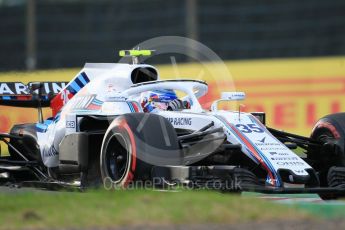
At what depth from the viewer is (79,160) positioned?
32.1 feet

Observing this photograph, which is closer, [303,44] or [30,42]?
[303,44]

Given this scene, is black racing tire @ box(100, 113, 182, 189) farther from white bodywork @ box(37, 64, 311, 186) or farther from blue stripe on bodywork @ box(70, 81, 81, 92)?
blue stripe on bodywork @ box(70, 81, 81, 92)

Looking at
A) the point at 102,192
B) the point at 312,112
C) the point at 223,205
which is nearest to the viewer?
the point at 223,205

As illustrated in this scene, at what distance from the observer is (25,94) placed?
38.9 feet

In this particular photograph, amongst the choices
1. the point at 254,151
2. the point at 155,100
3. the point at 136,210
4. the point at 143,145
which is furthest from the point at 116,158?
the point at 136,210

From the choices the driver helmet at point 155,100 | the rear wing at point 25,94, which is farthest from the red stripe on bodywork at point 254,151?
the rear wing at point 25,94

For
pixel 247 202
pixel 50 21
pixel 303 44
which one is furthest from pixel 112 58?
pixel 247 202

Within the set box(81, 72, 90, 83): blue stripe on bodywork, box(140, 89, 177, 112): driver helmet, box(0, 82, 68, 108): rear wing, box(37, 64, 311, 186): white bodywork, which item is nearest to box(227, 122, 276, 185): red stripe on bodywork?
box(37, 64, 311, 186): white bodywork

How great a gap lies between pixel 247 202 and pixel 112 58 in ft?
33.2

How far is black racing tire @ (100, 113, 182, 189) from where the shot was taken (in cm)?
877

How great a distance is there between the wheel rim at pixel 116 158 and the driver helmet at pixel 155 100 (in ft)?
3.16

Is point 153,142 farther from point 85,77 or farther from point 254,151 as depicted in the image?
point 85,77

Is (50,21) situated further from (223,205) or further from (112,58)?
(223,205)

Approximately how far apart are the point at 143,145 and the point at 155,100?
61.4 inches
